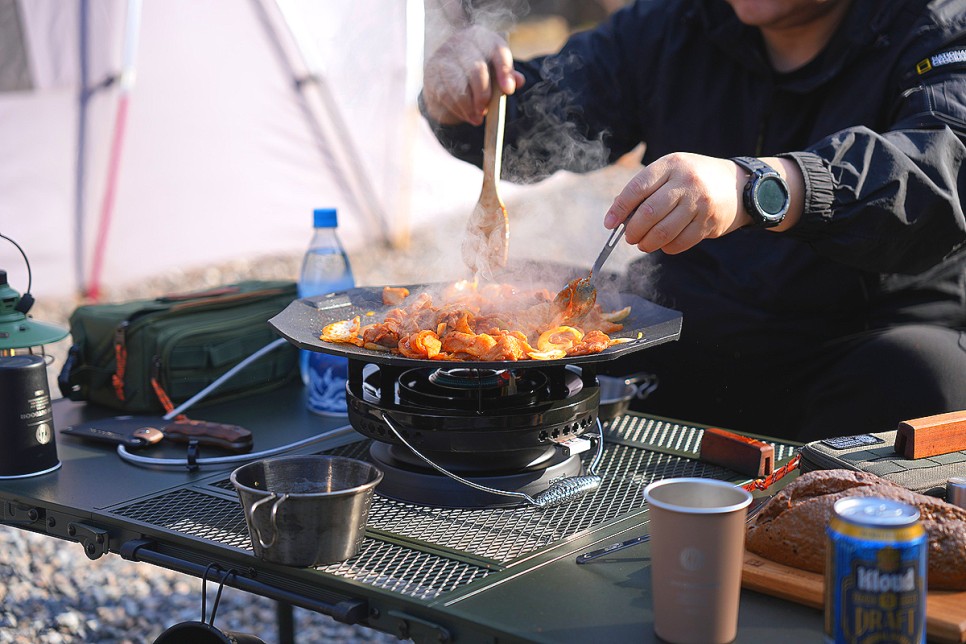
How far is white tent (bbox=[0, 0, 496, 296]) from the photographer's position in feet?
20.4

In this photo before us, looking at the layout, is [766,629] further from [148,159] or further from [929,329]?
[148,159]

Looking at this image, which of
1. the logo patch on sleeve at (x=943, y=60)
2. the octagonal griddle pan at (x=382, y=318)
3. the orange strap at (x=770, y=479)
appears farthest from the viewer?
the logo patch on sleeve at (x=943, y=60)

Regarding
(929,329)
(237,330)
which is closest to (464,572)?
(237,330)

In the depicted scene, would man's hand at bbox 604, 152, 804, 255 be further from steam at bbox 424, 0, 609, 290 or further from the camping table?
steam at bbox 424, 0, 609, 290

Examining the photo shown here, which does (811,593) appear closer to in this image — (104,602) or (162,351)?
(162,351)

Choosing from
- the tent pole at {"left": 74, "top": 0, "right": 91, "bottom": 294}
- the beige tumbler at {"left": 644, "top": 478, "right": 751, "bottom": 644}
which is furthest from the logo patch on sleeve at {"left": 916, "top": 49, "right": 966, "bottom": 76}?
the tent pole at {"left": 74, "top": 0, "right": 91, "bottom": 294}

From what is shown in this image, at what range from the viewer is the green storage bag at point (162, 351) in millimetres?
2682

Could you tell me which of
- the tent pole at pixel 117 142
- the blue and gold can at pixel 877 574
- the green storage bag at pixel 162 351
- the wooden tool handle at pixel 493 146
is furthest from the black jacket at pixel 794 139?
the tent pole at pixel 117 142

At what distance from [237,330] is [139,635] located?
106 centimetres

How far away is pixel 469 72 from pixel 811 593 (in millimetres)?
1775

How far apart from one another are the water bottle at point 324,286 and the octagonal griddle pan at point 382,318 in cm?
20

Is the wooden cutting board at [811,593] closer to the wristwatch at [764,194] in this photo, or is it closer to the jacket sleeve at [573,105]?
the wristwatch at [764,194]

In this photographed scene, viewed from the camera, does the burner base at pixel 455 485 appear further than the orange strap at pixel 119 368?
No

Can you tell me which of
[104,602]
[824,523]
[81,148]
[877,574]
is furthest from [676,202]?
[81,148]
